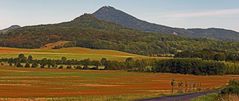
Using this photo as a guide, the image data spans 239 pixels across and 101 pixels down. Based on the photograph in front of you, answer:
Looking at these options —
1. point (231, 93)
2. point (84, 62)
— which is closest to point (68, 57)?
point (84, 62)

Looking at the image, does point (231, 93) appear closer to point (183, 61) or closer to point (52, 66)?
point (183, 61)

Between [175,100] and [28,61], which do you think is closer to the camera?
[175,100]

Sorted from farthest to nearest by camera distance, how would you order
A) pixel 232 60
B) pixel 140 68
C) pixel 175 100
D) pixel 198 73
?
pixel 232 60
pixel 140 68
pixel 198 73
pixel 175 100

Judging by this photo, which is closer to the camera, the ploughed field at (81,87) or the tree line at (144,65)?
the ploughed field at (81,87)

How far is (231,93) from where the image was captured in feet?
155

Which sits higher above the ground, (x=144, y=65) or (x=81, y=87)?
(x=144, y=65)

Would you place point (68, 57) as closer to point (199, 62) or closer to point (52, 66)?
point (52, 66)

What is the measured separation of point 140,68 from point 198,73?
73.1 ft

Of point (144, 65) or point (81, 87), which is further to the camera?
point (144, 65)

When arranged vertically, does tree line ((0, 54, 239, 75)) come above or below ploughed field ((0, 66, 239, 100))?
above

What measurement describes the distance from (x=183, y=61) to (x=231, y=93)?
119m

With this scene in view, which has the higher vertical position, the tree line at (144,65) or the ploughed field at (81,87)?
the tree line at (144,65)

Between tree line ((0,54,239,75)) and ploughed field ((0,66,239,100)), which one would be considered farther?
tree line ((0,54,239,75))

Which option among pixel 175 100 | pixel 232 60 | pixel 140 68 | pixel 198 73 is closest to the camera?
pixel 175 100
